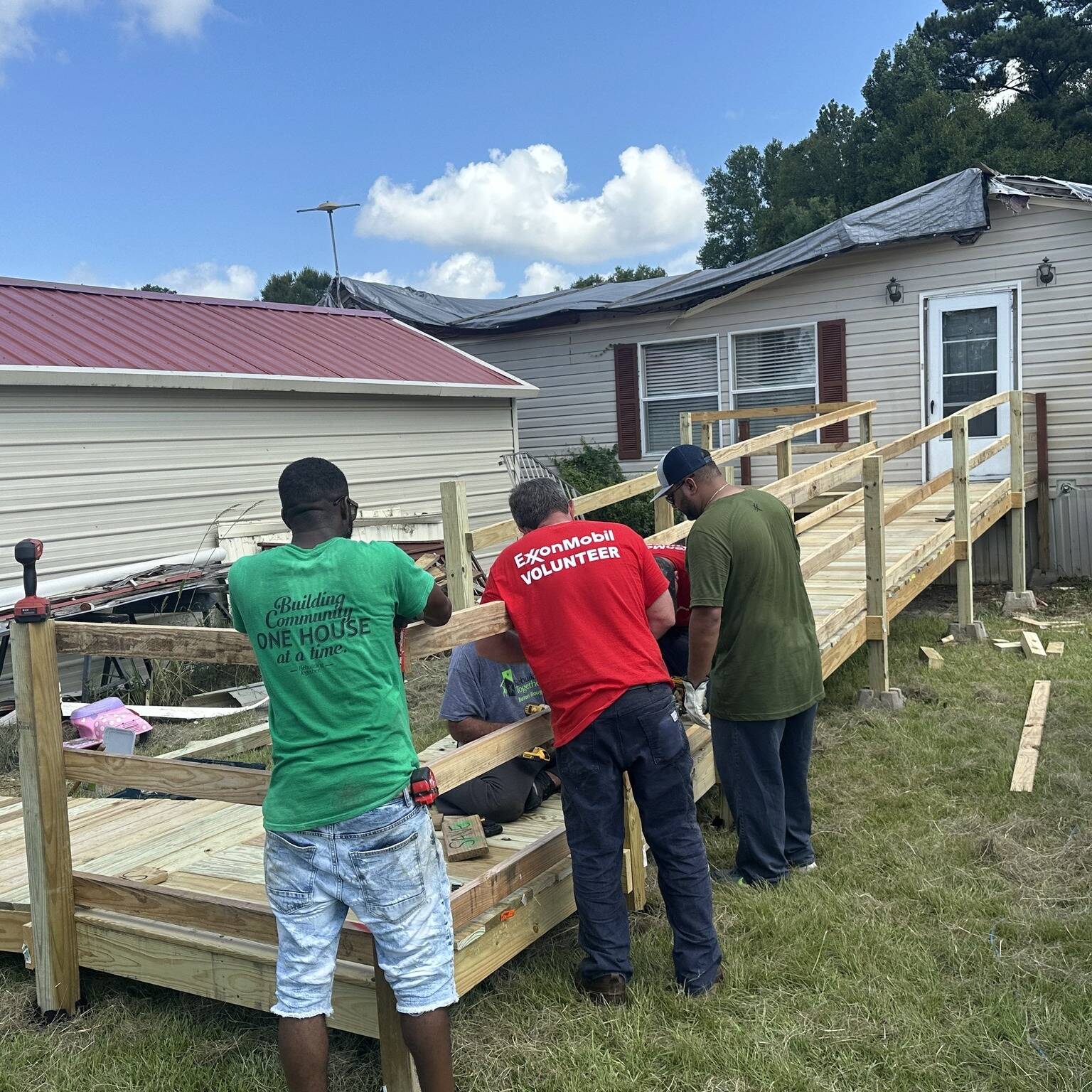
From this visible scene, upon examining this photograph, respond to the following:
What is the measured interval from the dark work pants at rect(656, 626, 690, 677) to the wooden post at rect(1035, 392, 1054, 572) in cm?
837

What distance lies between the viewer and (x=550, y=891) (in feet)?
11.9

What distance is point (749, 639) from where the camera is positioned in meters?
4.10

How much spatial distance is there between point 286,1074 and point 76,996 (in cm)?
139

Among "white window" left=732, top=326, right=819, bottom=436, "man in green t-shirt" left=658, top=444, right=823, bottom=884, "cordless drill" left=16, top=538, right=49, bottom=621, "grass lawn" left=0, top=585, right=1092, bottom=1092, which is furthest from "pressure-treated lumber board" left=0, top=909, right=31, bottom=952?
"white window" left=732, top=326, right=819, bottom=436

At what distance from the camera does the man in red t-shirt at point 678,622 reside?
4.34 m

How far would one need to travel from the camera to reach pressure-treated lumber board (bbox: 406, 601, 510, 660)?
9.92 ft

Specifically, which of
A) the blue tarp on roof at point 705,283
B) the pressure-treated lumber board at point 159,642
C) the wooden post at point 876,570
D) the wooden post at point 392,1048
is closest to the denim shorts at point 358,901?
the wooden post at point 392,1048

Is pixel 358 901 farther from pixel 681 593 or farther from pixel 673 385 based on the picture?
pixel 673 385

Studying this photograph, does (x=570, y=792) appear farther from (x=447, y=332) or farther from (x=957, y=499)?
(x=447, y=332)

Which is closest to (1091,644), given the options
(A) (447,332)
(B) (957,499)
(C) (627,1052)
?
(B) (957,499)

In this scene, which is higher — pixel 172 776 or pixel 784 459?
pixel 784 459

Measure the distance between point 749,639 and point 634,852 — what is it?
94 centimetres

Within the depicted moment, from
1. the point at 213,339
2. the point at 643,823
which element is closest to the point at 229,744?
the point at 643,823

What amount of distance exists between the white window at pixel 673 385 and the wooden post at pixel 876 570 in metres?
6.63
